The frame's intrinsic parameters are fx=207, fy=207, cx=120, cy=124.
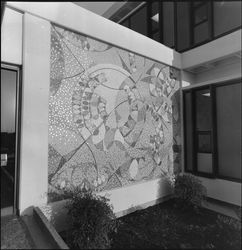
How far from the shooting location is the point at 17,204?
2430mm

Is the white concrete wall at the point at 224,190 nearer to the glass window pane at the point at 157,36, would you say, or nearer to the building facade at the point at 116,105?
the building facade at the point at 116,105

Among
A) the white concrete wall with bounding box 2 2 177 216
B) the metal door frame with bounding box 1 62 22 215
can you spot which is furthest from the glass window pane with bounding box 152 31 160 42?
the metal door frame with bounding box 1 62 22 215

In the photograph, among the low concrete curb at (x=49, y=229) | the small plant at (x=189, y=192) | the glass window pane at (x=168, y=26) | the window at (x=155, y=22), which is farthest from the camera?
the window at (x=155, y=22)

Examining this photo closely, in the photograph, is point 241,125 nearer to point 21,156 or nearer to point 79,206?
point 79,206

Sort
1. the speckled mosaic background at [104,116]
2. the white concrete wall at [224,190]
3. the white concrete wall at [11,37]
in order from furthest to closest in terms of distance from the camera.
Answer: the white concrete wall at [224,190]
the speckled mosaic background at [104,116]
the white concrete wall at [11,37]

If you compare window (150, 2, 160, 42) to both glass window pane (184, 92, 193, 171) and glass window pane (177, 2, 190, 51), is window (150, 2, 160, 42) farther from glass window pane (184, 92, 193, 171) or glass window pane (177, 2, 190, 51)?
glass window pane (184, 92, 193, 171)

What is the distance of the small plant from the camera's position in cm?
363

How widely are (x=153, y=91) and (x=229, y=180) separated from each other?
2.22 meters

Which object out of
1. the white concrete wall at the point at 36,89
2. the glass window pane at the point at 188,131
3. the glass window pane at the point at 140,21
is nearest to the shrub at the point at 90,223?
the white concrete wall at the point at 36,89

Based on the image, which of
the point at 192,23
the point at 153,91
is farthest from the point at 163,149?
the point at 192,23

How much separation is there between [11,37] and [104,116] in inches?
62.7

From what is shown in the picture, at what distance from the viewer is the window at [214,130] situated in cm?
395

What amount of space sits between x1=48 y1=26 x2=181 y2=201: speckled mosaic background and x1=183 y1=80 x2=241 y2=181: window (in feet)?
1.69

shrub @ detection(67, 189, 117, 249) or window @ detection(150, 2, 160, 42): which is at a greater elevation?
window @ detection(150, 2, 160, 42)
